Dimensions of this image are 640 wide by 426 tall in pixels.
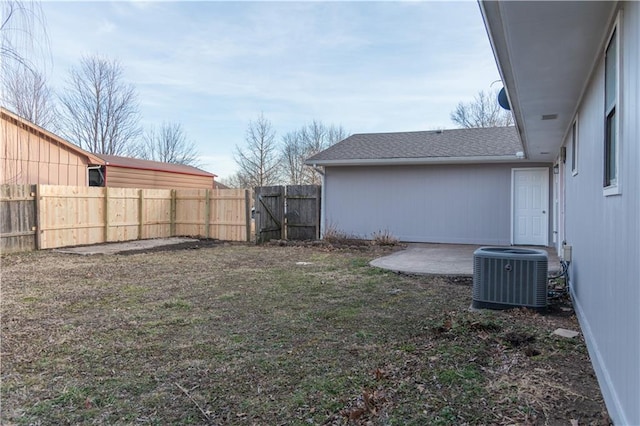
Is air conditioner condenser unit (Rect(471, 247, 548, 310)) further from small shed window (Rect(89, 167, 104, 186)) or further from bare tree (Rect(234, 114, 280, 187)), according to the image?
bare tree (Rect(234, 114, 280, 187))

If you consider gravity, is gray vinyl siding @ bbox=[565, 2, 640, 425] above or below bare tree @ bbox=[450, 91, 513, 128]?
below

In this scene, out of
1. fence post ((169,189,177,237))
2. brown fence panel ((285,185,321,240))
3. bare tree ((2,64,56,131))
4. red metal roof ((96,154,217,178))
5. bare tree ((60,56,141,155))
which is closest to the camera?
bare tree ((2,64,56,131))

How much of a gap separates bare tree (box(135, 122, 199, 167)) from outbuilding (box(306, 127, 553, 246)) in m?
20.9

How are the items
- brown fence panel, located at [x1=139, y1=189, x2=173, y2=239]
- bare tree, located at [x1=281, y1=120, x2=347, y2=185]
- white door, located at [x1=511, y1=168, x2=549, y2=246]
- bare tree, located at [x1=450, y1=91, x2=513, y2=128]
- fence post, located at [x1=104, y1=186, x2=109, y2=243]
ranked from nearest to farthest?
1. white door, located at [x1=511, y1=168, x2=549, y2=246]
2. fence post, located at [x1=104, y1=186, x2=109, y2=243]
3. brown fence panel, located at [x1=139, y1=189, x2=173, y2=239]
4. bare tree, located at [x1=450, y1=91, x2=513, y2=128]
5. bare tree, located at [x1=281, y1=120, x2=347, y2=185]

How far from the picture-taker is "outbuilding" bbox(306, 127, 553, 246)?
36.3 ft

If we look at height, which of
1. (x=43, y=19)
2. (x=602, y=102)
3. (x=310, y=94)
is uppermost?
(x=310, y=94)

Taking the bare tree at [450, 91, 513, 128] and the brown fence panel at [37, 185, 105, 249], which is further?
the bare tree at [450, 91, 513, 128]

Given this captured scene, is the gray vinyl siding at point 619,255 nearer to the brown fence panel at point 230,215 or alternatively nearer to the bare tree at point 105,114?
the brown fence panel at point 230,215

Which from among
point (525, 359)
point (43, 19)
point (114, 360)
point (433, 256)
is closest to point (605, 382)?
point (525, 359)

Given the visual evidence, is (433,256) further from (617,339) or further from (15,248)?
(15,248)

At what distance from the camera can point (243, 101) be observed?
24281 mm

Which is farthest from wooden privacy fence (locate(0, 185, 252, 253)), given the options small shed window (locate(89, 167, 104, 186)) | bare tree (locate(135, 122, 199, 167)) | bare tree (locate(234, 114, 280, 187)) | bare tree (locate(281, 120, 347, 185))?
bare tree (locate(135, 122, 199, 167))

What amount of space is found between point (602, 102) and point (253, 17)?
8.08 m

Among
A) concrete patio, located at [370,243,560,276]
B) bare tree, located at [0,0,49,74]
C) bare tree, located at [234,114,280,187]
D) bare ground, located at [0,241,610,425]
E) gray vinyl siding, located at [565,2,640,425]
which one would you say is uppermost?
bare tree, located at [234,114,280,187]
